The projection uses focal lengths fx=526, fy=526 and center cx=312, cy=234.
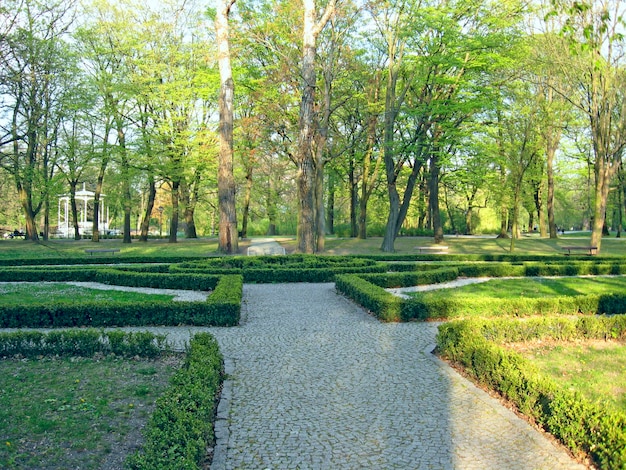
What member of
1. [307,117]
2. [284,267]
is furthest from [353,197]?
[284,267]

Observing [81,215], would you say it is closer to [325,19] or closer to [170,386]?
[325,19]

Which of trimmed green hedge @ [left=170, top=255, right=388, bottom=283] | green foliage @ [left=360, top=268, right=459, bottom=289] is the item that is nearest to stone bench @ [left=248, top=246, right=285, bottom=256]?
trimmed green hedge @ [left=170, top=255, right=388, bottom=283]

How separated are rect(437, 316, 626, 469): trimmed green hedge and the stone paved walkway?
0.19 m

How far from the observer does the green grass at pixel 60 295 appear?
12.0 meters

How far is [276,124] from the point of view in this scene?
80.6ft

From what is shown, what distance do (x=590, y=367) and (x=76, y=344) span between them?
6.96 meters

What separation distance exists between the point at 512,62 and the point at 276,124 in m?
11.2

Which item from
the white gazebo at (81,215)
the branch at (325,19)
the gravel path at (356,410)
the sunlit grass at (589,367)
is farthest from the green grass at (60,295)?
the white gazebo at (81,215)

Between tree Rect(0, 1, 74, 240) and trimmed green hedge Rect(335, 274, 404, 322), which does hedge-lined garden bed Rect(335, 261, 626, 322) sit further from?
tree Rect(0, 1, 74, 240)

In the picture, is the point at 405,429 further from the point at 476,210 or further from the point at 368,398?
the point at 476,210

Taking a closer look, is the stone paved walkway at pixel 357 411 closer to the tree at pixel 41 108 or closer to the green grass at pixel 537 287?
the green grass at pixel 537 287

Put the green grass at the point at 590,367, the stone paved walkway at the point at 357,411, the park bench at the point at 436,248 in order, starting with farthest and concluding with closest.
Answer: the park bench at the point at 436,248, the green grass at the point at 590,367, the stone paved walkway at the point at 357,411

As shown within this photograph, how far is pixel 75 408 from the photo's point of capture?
17.0 feet

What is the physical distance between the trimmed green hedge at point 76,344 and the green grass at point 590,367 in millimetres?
5270
